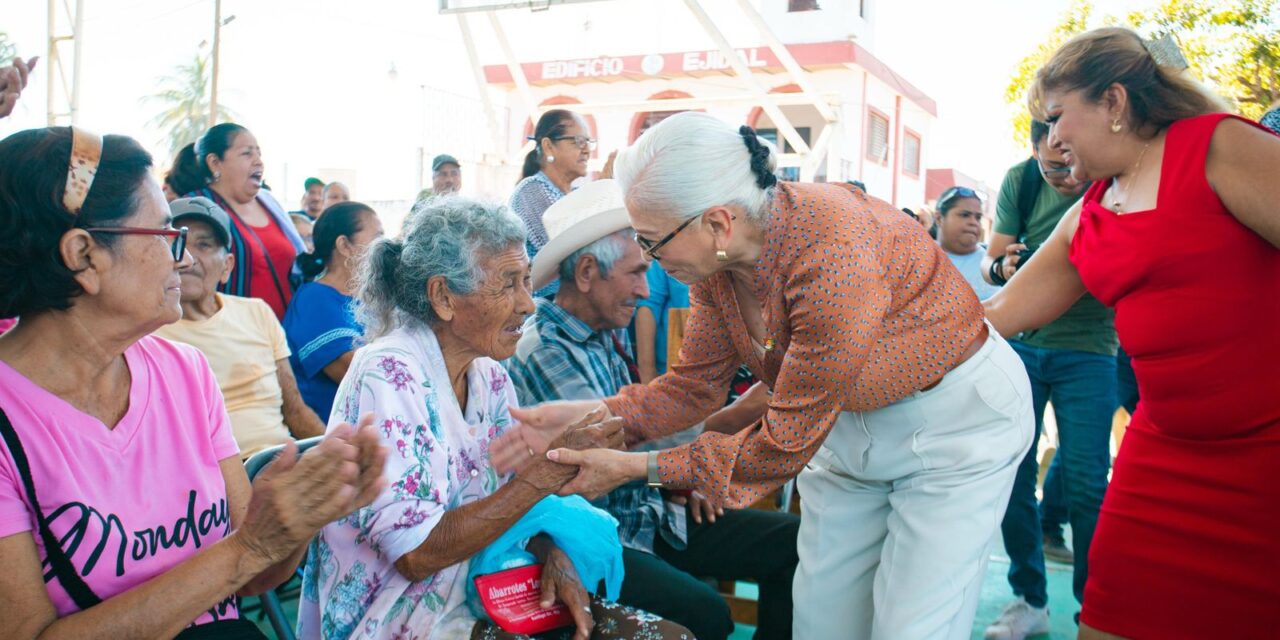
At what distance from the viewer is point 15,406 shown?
1.53m

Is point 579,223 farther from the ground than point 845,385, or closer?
farther from the ground

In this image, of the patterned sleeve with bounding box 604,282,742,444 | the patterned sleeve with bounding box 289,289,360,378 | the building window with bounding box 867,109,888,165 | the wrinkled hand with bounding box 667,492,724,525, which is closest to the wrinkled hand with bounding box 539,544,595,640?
the patterned sleeve with bounding box 604,282,742,444

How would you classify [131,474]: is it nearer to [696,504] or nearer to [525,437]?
[525,437]

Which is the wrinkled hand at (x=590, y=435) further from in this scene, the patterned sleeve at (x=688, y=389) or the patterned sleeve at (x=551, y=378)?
the patterned sleeve at (x=551, y=378)

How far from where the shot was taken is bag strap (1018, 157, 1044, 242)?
3.76m

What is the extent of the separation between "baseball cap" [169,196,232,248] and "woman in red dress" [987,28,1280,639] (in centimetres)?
299

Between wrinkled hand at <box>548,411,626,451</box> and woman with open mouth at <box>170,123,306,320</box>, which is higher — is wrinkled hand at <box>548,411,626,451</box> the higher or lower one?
the lower one

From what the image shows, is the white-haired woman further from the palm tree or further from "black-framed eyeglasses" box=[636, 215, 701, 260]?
the palm tree

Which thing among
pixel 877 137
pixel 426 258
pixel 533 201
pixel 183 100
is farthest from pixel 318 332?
pixel 183 100

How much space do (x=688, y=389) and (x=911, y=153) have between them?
2156 centimetres

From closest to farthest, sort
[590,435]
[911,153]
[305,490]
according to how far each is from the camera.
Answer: [305,490] → [590,435] → [911,153]

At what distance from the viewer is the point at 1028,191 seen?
3770mm

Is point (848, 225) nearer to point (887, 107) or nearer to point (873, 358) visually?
point (873, 358)

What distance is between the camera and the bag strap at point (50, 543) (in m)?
1.49
